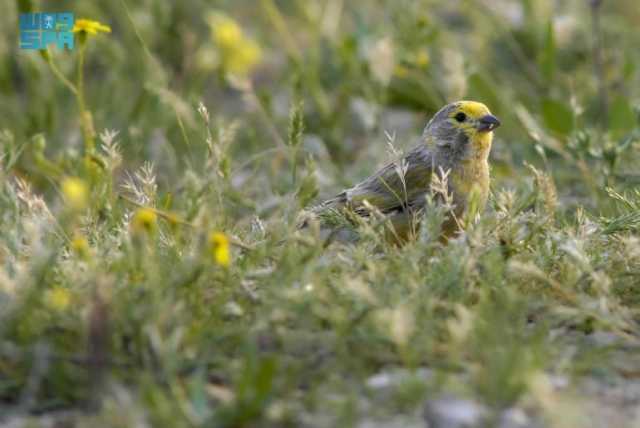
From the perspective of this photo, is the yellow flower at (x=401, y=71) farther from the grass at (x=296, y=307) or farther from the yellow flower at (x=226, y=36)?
the grass at (x=296, y=307)

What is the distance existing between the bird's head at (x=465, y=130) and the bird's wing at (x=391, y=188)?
0.11m

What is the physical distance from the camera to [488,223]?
3.53 metres

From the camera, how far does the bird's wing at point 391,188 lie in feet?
14.3

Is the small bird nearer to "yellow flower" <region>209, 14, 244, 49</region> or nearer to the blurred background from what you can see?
the blurred background

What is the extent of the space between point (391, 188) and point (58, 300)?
1.97 m

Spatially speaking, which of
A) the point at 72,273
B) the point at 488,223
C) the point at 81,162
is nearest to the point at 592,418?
the point at 488,223

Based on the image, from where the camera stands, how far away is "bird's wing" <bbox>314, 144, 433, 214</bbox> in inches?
171

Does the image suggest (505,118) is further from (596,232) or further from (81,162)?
(81,162)

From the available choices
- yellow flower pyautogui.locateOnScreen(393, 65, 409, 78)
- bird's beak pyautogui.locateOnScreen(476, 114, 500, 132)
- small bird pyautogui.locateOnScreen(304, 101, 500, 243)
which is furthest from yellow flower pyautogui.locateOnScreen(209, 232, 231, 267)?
yellow flower pyautogui.locateOnScreen(393, 65, 409, 78)

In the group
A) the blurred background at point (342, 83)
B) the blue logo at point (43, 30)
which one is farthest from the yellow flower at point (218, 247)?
the blurred background at point (342, 83)

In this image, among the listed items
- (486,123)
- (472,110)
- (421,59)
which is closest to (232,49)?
(421,59)

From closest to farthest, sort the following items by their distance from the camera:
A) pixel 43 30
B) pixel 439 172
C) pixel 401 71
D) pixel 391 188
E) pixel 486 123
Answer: pixel 43 30, pixel 391 188, pixel 439 172, pixel 486 123, pixel 401 71

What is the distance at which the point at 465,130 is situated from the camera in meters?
4.84

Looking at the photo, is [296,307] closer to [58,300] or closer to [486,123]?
[58,300]
